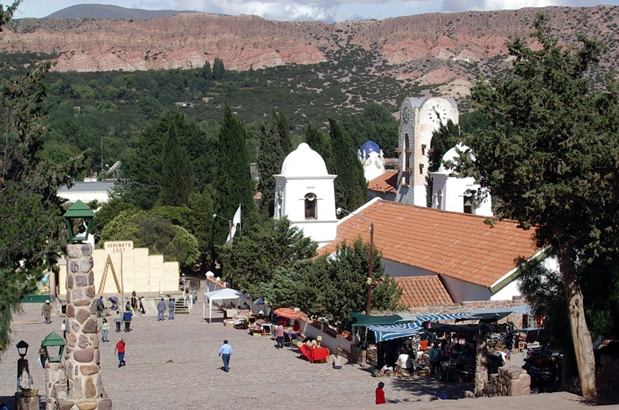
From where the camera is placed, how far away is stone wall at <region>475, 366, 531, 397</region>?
55.9 feet

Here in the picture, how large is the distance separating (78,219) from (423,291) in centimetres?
1674

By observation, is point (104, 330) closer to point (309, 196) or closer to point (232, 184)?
point (309, 196)

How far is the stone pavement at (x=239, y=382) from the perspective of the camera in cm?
1795

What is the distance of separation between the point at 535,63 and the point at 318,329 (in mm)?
12245

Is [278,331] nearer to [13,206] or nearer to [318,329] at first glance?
[318,329]

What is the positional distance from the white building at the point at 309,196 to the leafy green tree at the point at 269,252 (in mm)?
1813

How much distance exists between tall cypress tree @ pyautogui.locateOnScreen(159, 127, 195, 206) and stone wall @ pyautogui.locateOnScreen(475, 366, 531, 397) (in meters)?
40.6

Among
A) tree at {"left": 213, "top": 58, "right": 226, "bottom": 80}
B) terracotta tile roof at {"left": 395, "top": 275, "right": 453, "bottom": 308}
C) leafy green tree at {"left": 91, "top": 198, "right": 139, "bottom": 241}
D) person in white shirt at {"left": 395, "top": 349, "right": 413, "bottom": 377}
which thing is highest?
tree at {"left": 213, "top": 58, "right": 226, "bottom": 80}

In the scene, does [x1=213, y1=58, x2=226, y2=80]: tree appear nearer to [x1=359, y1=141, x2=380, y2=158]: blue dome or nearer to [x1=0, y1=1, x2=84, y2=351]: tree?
[x1=359, y1=141, x2=380, y2=158]: blue dome

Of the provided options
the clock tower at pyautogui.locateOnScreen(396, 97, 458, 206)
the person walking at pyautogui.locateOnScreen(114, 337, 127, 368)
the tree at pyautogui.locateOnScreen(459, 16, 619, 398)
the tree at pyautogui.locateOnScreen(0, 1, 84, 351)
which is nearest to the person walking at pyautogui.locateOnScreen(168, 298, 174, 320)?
the person walking at pyautogui.locateOnScreen(114, 337, 127, 368)

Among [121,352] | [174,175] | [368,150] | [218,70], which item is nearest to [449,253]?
[121,352]

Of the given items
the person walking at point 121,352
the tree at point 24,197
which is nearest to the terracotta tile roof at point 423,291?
the person walking at point 121,352

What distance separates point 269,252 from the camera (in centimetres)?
3394

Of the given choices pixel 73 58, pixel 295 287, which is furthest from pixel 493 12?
pixel 295 287
